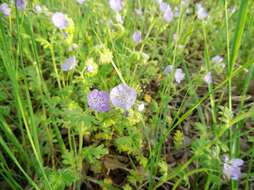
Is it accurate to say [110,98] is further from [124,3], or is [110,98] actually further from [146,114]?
[124,3]

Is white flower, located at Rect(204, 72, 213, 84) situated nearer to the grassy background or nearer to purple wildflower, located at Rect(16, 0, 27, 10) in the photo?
the grassy background

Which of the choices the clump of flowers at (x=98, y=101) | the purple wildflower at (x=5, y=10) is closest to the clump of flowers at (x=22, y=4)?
the purple wildflower at (x=5, y=10)

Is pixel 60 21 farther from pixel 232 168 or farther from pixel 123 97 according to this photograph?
pixel 232 168

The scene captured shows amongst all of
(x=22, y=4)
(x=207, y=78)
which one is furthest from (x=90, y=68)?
(x=207, y=78)

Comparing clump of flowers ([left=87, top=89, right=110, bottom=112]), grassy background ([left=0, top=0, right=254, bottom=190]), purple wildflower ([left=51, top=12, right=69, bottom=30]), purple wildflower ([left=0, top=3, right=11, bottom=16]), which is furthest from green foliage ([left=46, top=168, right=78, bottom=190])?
purple wildflower ([left=0, top=3, right=11, bottom=16])

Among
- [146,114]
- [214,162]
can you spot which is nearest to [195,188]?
[214,162]

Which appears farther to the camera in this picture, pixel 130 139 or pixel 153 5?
pixel 153 5

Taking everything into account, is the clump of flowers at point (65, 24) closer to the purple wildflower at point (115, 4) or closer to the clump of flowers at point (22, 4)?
the clump of flowers at point (22, 4)
